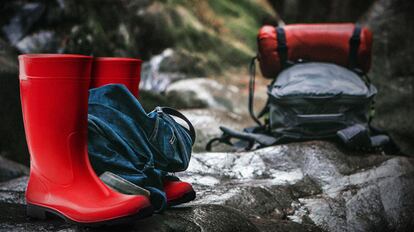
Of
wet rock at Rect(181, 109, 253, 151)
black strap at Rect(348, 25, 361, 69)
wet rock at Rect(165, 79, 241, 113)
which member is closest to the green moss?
wet rock at Rect(165, 79, 241, 113)

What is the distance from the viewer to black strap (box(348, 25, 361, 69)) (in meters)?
4.57

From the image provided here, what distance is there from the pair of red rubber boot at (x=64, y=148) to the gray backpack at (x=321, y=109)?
252 centimetres

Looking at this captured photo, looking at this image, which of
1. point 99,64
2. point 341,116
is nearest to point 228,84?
point 341,116

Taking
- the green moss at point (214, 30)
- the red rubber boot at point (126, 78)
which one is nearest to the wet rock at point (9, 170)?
the red rubber boot at point (126, 78)

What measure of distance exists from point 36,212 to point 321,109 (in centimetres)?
274

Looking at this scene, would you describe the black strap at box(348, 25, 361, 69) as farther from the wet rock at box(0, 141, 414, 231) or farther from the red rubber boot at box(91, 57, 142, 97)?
the red rubber boot at box(91, 57, 142, 97)

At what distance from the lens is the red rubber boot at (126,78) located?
2.35m

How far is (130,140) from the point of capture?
2182 mm

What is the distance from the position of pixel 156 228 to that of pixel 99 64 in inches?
35.4

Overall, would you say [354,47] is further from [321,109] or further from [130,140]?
[130,140]

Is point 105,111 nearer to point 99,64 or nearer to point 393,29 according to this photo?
point 99,64

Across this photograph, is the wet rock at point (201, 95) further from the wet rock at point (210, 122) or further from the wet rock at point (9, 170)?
the wet rock at point (9, 170)

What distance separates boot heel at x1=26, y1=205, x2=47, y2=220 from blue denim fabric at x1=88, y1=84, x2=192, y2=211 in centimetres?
27

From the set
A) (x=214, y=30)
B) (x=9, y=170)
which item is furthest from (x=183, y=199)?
(x=214, y=30)
